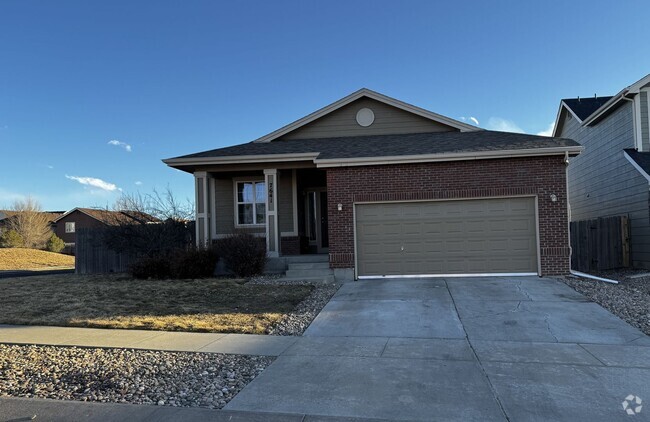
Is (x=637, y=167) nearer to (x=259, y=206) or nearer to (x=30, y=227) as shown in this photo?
(x=259, y=206)

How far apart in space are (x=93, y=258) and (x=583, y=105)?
22.1 m

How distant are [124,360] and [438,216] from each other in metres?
8.87

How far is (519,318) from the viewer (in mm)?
8062

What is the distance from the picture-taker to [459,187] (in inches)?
489

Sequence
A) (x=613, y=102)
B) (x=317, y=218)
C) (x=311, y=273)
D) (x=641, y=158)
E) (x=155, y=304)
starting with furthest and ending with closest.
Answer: (x=317, y=218) → (x=613, y=102) → (x=641, y=158) → (x=311, y=273) → (x=155, y=304)

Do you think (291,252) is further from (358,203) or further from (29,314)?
(29,314)

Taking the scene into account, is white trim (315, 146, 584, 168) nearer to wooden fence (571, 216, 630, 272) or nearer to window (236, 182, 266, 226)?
window (236, 182, 266, 226)

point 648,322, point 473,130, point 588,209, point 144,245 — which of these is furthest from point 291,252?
point 588,209

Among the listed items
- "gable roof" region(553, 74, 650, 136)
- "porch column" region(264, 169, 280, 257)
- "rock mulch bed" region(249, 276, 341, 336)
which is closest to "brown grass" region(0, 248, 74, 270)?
"porch column" region(264, 169, 280, 257)

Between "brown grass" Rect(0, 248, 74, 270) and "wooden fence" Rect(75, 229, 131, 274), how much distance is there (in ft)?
33.5

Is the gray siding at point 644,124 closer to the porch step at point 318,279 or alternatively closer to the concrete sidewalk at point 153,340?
the porch step at point 318,279

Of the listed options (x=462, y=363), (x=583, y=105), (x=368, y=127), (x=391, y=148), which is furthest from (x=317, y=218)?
(x=583, y=105)

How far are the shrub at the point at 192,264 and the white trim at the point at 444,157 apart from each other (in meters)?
4.39

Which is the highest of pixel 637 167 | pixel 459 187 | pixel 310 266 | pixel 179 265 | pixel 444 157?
pixel 444 157
